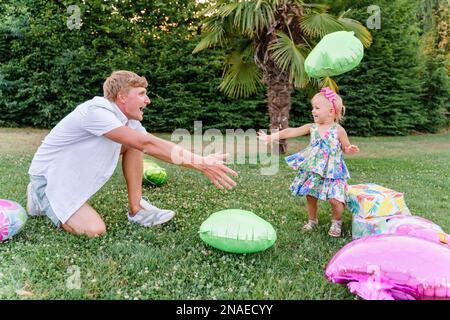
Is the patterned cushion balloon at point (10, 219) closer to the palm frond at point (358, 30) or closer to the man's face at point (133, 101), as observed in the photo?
the man's face at point (133, 101)

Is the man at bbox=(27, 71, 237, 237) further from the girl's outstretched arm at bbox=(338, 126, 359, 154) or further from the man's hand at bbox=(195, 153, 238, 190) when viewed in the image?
the girl's outstretched arm at bbox=(338, 126, 359, 154)

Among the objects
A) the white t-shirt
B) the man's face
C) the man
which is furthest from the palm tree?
the white t-shirt

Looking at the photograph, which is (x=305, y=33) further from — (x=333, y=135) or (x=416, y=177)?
(x=333, y=135)

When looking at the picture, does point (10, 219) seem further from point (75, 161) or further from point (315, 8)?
point (315, 8)

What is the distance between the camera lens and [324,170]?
12.6 ft

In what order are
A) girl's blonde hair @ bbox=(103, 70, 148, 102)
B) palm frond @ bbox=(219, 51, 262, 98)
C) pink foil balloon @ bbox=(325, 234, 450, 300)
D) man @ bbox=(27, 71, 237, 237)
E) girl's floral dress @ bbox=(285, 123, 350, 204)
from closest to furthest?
pink foil balloon @ bbox=(325, 234, 450, 300), man @ bbox=(27, 71, 237, 237), girl's blonde hair @ bbox=(103, 70, 148, 102), girl's floral dress @ bbox=(285, 123, 350, 204), palm frond @ bbox=(219, 51, 262, 98)

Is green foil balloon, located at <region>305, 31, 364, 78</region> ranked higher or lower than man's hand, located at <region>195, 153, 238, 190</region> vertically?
higher

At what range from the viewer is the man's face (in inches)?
146

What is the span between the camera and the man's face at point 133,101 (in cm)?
371

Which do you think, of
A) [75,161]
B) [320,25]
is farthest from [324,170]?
[320,25]

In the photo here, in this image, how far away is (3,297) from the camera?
2490 mm

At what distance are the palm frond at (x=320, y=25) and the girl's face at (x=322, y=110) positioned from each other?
444 cm

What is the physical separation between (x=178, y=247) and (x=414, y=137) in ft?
44.0

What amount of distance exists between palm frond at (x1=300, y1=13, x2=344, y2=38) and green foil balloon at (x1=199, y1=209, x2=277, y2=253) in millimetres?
5690
